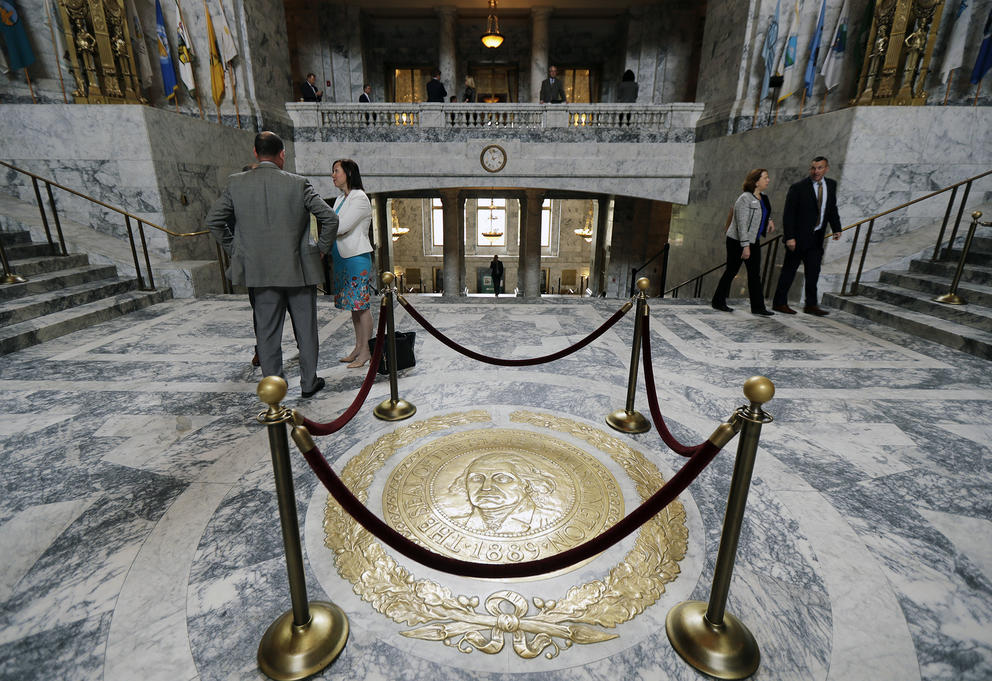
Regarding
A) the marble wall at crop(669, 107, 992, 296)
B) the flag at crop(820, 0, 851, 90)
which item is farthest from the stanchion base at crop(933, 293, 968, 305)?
the flag at crop(820, 0, 851, 90)

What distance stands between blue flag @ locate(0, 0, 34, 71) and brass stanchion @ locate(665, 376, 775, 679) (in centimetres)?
1232

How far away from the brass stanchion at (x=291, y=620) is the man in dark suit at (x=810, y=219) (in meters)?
6.12

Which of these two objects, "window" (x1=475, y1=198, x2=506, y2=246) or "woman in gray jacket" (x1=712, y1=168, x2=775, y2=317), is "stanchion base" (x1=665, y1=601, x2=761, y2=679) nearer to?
"woman in gray jacket" (x1=712, y1=168, x2=775, y2=317)

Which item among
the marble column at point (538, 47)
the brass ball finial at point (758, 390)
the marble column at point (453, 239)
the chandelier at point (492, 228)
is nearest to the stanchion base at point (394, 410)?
the brass ball finial at point (758, 390)

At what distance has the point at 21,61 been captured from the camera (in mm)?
8000

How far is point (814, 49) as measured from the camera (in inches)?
328

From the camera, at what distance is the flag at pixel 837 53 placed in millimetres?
8117

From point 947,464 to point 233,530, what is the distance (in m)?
3.98

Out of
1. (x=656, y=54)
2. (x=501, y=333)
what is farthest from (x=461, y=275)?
(x=501, y=333)

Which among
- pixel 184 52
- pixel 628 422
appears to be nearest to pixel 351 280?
pixel 628 422

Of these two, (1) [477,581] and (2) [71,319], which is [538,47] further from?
(1) [477,581]

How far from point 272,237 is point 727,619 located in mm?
3172

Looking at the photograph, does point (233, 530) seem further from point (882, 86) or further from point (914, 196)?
point (882, 86)

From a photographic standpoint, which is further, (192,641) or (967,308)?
(967,308)
